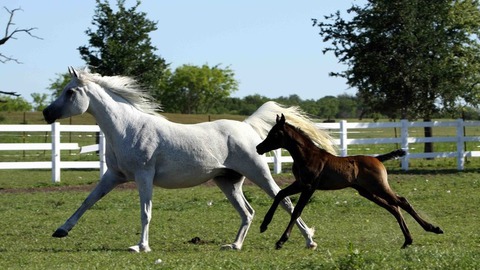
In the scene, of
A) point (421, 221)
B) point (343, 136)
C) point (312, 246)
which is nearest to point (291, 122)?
point (312, 246)

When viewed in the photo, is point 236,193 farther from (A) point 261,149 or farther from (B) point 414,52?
(B) point 414,52

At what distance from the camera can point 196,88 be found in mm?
83750

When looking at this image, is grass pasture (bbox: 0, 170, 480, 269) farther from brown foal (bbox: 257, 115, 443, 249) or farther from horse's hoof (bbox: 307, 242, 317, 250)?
brown foal (bbox: 257, 115, 443, 249)

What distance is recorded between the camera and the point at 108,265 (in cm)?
881

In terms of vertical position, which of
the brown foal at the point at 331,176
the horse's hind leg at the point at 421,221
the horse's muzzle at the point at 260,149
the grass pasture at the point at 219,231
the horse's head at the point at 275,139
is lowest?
the grass pasture at the point at 219,231

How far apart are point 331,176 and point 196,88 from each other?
7360cm

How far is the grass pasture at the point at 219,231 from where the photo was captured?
855cm

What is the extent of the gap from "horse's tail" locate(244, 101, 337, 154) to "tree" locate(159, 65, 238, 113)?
68.4 metres

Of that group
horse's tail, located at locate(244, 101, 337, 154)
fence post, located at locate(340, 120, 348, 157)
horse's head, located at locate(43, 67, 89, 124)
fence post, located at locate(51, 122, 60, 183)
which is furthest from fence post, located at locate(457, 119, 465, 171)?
horse's head, located at locate(43, 67, 89, 124)

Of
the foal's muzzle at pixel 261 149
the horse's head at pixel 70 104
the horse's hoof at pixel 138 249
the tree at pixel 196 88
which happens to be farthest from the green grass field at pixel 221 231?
the tree at pixel 196 88

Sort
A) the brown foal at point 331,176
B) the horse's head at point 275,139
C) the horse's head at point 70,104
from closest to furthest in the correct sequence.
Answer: the brown foal at point 331,176
the horse's head at point 275,139
the horse's head at point 70,104

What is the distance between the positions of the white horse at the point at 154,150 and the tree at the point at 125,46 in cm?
2279

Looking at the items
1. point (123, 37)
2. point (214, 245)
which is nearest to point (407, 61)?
point (123, 37)

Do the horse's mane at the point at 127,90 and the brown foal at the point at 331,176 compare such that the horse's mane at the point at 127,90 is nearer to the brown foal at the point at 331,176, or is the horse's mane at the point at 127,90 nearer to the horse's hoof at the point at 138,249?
the brown foal at the point at 331,176
